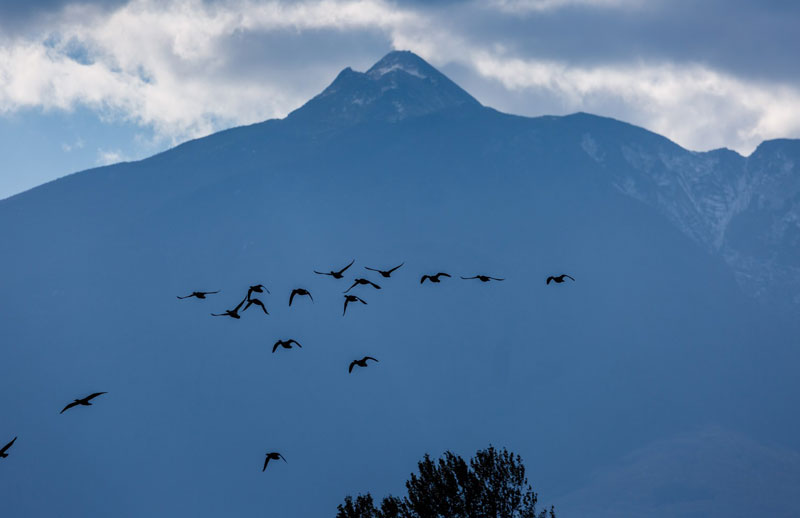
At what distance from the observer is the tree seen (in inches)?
2034

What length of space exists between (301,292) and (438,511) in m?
24.4

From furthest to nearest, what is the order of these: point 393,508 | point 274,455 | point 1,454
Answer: point 393,508 → point 274,455 → point 1,454

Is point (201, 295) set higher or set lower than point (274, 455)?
higher

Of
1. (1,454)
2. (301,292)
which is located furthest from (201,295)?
(1,454)

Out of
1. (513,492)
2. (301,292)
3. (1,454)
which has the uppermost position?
(513,492)

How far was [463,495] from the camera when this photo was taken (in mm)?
52281

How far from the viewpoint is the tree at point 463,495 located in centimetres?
5166

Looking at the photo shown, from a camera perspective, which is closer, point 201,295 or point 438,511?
point 201,295

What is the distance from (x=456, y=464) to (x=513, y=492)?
3769mm

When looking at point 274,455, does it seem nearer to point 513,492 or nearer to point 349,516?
point 349,516

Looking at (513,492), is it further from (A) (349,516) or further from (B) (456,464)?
(A) (349,516)

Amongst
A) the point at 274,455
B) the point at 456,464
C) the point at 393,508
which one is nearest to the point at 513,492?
the point at 456,464

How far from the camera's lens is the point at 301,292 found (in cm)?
3184

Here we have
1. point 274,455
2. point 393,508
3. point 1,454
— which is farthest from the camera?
point 393,508
